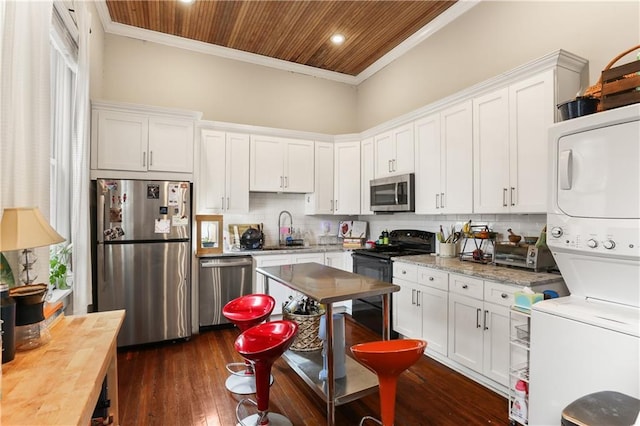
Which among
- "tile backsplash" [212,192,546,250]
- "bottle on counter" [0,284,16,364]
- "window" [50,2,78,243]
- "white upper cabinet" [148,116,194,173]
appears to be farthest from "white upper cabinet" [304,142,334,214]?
"bottle on counter" [0,284,16,364]

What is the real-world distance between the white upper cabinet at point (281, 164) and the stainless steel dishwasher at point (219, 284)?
102 cm

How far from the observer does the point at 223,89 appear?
4.48m

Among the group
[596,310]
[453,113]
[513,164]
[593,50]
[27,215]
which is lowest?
[596,310]

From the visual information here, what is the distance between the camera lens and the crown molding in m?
3.57

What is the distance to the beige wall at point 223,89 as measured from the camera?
156 inches

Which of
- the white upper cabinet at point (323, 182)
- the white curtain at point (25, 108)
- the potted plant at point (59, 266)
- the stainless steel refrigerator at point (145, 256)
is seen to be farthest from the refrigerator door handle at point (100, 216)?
the white upper cabinet at point (323, 182)

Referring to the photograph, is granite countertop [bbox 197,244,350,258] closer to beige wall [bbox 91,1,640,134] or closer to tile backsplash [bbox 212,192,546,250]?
tile backsplash [bbox 212,192,546,250]

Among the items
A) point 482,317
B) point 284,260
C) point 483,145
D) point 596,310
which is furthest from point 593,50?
point 284,260

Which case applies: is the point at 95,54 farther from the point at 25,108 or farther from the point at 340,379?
the point at 340,379

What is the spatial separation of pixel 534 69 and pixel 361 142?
7.83 feet

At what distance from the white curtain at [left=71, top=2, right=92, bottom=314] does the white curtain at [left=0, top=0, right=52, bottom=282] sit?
78cm

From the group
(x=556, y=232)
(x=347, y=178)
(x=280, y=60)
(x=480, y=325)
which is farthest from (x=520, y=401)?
(x=280, y=60)

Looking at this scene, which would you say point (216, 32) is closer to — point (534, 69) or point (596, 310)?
point (534, 69)

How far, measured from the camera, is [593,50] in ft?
8.13
